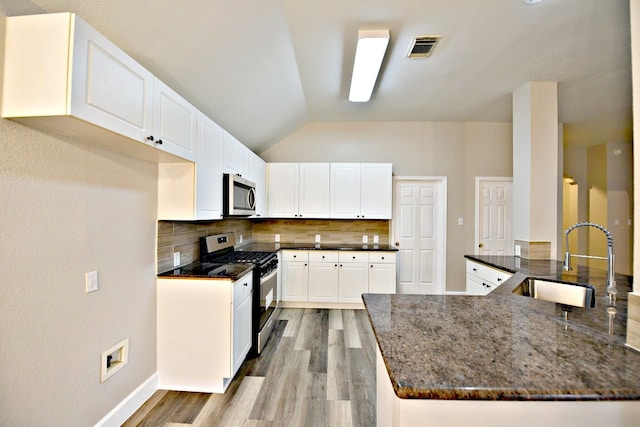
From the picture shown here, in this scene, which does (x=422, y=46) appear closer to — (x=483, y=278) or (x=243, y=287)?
(x=483, y=278)

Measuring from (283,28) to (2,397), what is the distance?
2825mm

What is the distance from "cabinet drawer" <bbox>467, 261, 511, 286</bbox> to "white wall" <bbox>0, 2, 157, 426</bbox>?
3.01m

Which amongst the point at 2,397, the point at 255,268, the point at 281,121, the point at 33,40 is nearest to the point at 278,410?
the point at 255,268

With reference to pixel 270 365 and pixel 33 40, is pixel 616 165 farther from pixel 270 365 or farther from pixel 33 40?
pixel 33 40

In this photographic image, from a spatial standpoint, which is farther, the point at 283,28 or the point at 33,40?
the point at 283,28

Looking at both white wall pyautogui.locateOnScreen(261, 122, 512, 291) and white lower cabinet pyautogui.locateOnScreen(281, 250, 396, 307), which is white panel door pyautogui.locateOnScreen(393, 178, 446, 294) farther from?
white lower cabinet pyautogui.locateOnScreen(281, 250, 396, 307)

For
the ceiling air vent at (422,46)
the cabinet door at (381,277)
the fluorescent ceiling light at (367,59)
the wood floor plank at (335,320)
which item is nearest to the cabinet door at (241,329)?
the wood floor plank at (335,320)

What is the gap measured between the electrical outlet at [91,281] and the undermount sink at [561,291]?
2.67m

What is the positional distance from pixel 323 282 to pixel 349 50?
9.63ft

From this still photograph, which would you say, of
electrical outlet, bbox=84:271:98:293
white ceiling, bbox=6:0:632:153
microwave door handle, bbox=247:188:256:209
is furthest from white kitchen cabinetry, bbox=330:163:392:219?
electrical outlet, bbox=84:271:98:293

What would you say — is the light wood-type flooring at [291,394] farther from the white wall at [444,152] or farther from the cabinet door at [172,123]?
the white wall at [444,152]

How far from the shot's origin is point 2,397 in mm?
1180

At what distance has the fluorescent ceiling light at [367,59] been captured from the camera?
228cm

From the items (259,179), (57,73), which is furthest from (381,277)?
(57,73)
